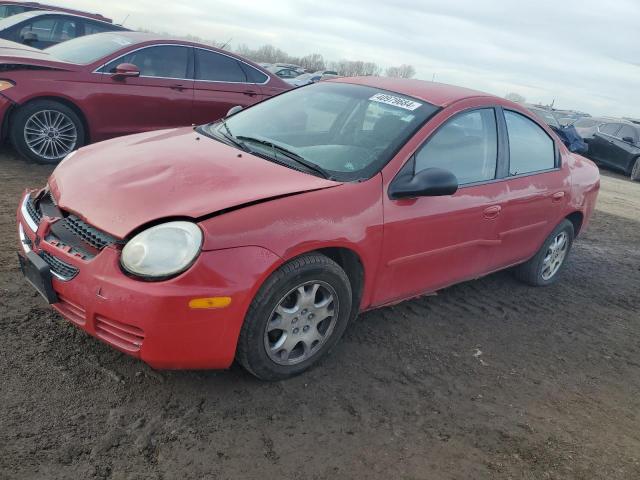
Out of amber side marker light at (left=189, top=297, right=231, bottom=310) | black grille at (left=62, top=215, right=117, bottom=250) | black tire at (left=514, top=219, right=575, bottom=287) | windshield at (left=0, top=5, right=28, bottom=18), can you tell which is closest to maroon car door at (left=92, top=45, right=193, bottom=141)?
black grille at (left=62, top=215, right=117, bottom=250)

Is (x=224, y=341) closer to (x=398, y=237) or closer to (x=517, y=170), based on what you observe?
(x=398, y=237)

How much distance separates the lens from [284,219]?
2664mm

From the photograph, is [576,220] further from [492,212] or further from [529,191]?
[492,212]

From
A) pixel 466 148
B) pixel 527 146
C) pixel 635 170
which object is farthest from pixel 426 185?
pixel 635 170

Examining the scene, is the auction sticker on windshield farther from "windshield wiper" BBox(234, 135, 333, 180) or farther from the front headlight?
the front headlight

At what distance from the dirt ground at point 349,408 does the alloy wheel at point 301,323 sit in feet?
0.51

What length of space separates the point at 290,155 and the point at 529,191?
1.93 m

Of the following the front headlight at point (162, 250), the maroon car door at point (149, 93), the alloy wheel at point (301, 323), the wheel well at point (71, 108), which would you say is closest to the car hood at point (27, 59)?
the wheel well at point (71, 108)

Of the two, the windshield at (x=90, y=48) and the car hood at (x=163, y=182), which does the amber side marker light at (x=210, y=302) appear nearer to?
the car hood at (x=163, y=182)

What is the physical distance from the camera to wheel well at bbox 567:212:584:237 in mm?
4988

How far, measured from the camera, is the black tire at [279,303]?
103 inches

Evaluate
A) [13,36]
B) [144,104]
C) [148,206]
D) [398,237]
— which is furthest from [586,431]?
[13,36]

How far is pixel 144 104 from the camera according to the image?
6508 mm

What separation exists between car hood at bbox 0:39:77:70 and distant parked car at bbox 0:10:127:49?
8.07ft
